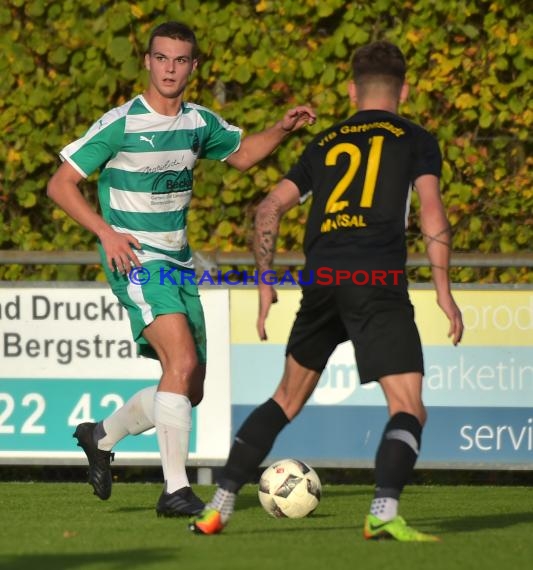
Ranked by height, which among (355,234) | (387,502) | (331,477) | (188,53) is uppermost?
(188,53)

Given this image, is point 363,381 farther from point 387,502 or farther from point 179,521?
point 179,521

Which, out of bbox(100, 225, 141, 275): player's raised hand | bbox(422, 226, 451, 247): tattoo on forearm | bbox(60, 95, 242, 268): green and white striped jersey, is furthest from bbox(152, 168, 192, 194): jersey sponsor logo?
bbox(422, 226, 451, 247): tattoo on forearm

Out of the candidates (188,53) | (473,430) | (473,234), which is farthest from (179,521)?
(473,234)

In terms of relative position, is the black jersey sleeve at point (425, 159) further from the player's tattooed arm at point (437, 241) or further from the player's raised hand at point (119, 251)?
the player's raised hand at point (119, 251)

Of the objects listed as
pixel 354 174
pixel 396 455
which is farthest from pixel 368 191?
pixel 396 455

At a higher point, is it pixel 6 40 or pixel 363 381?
pixel 6 40

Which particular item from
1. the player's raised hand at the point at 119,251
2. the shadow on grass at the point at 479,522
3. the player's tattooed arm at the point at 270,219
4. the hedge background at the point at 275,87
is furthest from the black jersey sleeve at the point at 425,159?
the hedge background at the point at 275,87

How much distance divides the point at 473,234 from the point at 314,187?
4419 millimetres

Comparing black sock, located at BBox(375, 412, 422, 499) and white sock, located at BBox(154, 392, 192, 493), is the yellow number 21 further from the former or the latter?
white sock, located at BBox(154, 392, 192, 493)

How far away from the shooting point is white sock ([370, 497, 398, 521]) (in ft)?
19.0

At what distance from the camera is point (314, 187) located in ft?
19.8

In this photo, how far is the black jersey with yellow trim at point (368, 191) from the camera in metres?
5.92

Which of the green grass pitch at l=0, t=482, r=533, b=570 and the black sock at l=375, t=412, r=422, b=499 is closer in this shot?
the green grass pitch at l=0, t=482, r=533, b=570

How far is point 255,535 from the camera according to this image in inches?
252
